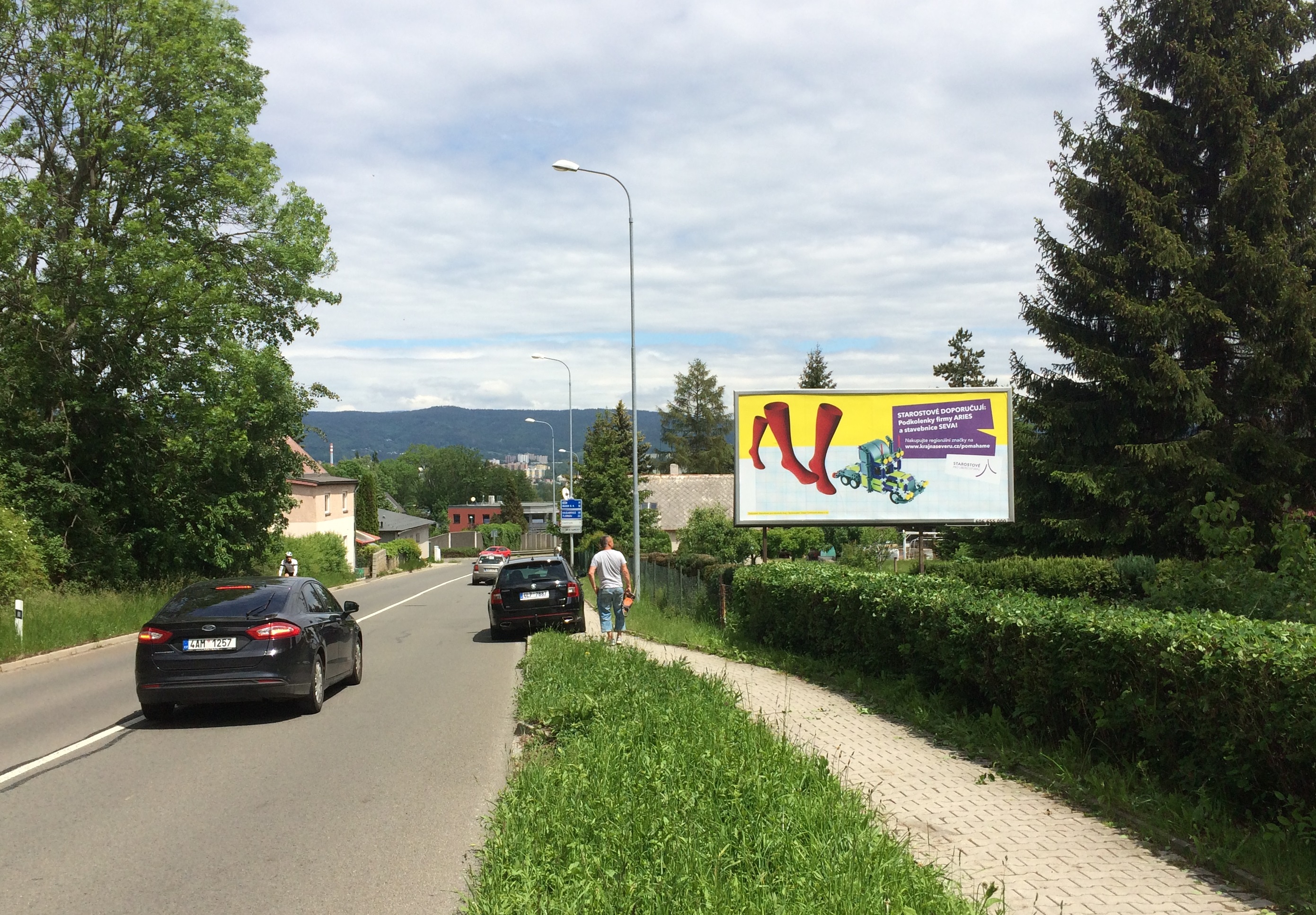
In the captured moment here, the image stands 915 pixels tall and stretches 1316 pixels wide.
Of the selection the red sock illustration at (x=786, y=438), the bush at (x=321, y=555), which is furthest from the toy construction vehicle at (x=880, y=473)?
the bush at (x=321, y=555)

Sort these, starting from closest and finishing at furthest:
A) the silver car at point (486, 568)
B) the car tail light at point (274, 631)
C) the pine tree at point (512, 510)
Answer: the car tail light at point (274, 631) < the silver car at point (486, 568) < the pine tree at point (512, 510)

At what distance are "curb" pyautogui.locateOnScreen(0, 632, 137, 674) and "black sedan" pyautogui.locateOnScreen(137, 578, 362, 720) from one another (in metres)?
6.36

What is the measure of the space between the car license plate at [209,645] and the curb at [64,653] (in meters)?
7.30

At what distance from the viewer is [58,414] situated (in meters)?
23.2

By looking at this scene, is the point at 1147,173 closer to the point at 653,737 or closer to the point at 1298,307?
the point at 1298,307

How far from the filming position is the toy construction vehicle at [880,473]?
2042 cm

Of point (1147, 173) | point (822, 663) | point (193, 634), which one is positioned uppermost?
point (1147, 173)

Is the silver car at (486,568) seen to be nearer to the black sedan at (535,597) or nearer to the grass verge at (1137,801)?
the black sedan at (535,597)

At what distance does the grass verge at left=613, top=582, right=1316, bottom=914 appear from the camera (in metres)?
4.79

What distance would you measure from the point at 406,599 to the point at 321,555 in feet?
45.7

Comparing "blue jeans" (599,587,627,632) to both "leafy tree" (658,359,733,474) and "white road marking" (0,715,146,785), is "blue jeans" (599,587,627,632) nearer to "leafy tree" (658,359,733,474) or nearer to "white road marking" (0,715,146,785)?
"white road marking" (0,715,146,785)

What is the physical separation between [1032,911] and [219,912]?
3.71m

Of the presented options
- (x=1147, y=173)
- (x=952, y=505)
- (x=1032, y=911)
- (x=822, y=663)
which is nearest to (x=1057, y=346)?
(x=1147, y=173)

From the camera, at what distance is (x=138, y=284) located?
2259 cm
